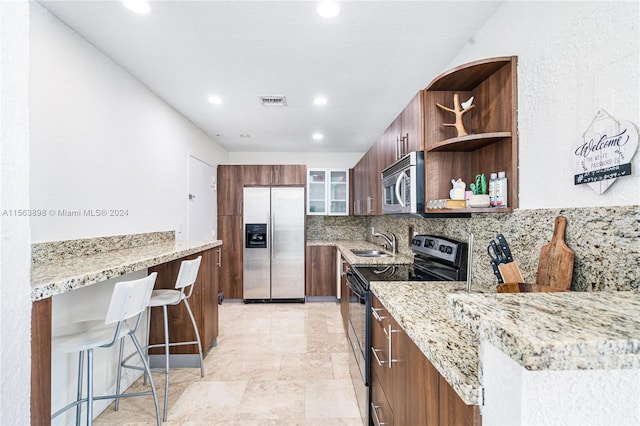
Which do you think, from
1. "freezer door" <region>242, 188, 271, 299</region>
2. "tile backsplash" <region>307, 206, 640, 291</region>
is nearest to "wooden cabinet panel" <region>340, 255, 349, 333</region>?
"tile backsplash" <region>307, 206, 640, 291</region>

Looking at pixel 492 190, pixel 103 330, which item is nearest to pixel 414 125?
pixel 492 190

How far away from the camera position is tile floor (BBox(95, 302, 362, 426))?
79.4 inches

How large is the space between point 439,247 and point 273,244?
2944 millimetres

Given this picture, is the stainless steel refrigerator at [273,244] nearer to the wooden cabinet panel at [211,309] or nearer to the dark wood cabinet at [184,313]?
the wooden cabinet panel at [211,309]

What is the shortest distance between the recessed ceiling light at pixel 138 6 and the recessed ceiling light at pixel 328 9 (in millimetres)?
928

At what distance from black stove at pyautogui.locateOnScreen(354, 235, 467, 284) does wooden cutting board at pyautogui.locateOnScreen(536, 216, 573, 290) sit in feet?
2.12

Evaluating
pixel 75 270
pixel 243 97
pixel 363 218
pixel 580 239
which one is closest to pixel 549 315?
pixel 580 239

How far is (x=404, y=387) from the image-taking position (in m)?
1.16

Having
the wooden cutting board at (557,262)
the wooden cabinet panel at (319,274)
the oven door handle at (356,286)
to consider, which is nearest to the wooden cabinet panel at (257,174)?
the wooden cabinet panel at (319,274)

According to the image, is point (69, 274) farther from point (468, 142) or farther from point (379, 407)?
point (468, 142)

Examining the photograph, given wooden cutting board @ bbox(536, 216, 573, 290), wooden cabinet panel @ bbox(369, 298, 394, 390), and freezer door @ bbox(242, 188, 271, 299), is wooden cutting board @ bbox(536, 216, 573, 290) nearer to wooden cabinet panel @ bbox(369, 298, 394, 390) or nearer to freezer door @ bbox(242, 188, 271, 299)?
wooden cabinet panel @ bbox(369, 298, 394, 390)

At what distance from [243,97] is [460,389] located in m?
2.85

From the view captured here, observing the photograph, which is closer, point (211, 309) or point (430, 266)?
point (430, 266)

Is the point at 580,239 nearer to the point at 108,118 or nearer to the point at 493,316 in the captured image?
the point at 493,316
